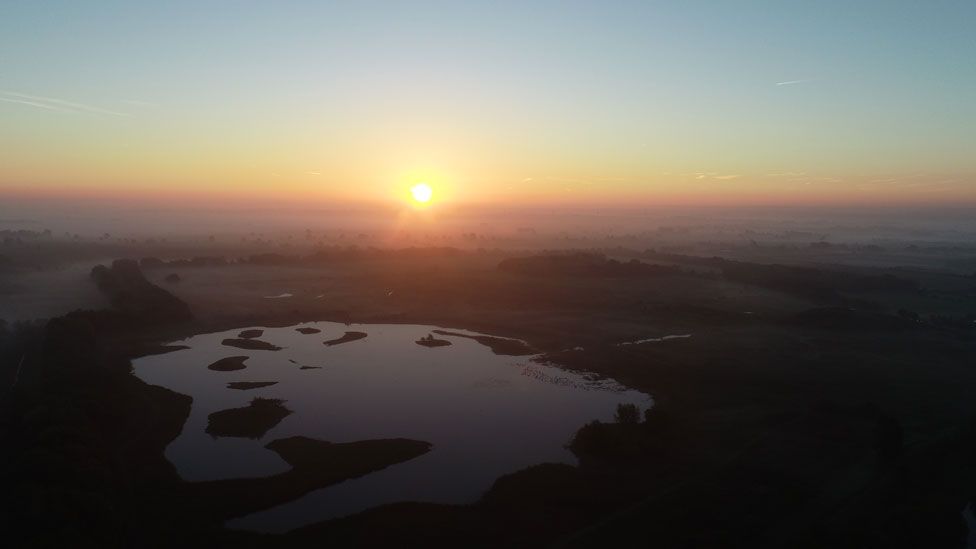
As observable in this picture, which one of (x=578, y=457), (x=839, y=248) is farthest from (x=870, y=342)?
(x=839, y=248)

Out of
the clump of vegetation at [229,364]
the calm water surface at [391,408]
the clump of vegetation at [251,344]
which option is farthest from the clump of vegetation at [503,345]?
the clump of vegetation at [229,364]

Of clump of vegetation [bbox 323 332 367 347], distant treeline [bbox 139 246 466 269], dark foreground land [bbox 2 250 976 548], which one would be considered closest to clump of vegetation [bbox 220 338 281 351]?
clump of vegetation [bbox 323 332 367 347]

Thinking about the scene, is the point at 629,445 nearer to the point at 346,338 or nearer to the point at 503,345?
the point at 503,345

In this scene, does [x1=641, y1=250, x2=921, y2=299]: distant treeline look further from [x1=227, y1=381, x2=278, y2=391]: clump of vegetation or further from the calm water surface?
[x1=227, y1=381, x2=278, y2=391]: clump of vegetation

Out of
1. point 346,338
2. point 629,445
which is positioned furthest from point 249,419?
point 346,338

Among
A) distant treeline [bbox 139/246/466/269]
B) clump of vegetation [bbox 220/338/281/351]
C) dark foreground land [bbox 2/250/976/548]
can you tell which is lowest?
dark foreground land [bbox 2/250/976/548]

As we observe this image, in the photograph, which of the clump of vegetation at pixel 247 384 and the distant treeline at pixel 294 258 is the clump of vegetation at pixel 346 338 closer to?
the clump of vegetation at pixel 247 384
